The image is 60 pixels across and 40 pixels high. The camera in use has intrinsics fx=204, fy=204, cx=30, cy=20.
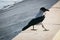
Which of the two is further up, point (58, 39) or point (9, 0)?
point (9, 0)

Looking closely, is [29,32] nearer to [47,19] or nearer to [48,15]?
[47,19]

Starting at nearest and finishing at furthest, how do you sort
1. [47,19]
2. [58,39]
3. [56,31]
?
Answer: [58,39] → [56,31] → [47,19]

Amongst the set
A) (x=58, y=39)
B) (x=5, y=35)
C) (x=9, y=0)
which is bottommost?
(x=58, y=39)

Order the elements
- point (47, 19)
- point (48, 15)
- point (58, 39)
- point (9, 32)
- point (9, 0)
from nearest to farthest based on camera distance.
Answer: point (58, 39), point (9, 32), point (47, 19), point (48, 15), point (9, 0)

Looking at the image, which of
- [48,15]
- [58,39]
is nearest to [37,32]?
[58,39]

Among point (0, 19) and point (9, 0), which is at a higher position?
point (9, 0)

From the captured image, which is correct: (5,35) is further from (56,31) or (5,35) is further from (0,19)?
(0,19)

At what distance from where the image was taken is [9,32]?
23.7ft

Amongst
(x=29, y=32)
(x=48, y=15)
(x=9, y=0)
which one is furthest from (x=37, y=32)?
(x=9, y=0)

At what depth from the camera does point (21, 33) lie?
6.71 meters

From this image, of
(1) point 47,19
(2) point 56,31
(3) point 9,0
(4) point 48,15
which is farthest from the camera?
(3) point 9,0

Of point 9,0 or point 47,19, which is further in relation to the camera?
point 9,0

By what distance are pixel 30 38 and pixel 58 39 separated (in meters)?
0.85

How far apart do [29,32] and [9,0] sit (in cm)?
848
